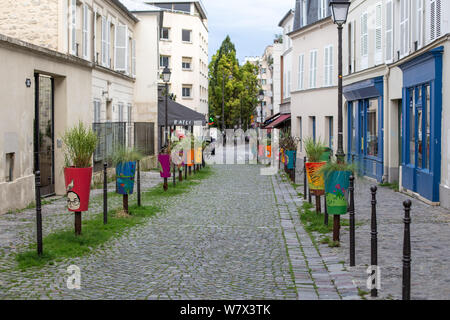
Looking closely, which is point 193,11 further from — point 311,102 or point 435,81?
point 435,81

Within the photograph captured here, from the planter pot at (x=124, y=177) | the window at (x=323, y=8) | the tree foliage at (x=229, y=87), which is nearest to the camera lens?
the planter pot at (x=124, y=177)

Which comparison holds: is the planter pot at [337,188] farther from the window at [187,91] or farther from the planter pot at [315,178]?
the window at [187,91]

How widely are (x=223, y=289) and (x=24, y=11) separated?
13.3m

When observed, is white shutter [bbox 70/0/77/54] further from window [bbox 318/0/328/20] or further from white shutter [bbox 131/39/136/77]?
window [bbox 318/0/328/20]

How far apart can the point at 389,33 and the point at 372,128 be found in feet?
12.3

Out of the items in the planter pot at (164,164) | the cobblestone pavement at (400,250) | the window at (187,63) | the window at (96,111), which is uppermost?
the window at (187,63)

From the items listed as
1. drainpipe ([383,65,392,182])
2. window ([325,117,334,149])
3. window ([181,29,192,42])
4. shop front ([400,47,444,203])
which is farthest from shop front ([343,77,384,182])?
window ([181,29,192,42])

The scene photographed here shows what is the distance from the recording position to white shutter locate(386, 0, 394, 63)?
1962cm

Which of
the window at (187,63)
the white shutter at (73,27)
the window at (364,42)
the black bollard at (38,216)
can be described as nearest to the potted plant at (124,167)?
the black bollard at (38,216)

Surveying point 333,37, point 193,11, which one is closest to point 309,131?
point 333,37

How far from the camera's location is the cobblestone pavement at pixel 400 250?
6.58 metres

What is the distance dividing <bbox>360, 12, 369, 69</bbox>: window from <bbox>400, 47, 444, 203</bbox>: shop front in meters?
5.38

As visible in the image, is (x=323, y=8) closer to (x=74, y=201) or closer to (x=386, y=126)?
(x=386, y=126)

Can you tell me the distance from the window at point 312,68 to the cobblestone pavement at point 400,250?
2029 cm
